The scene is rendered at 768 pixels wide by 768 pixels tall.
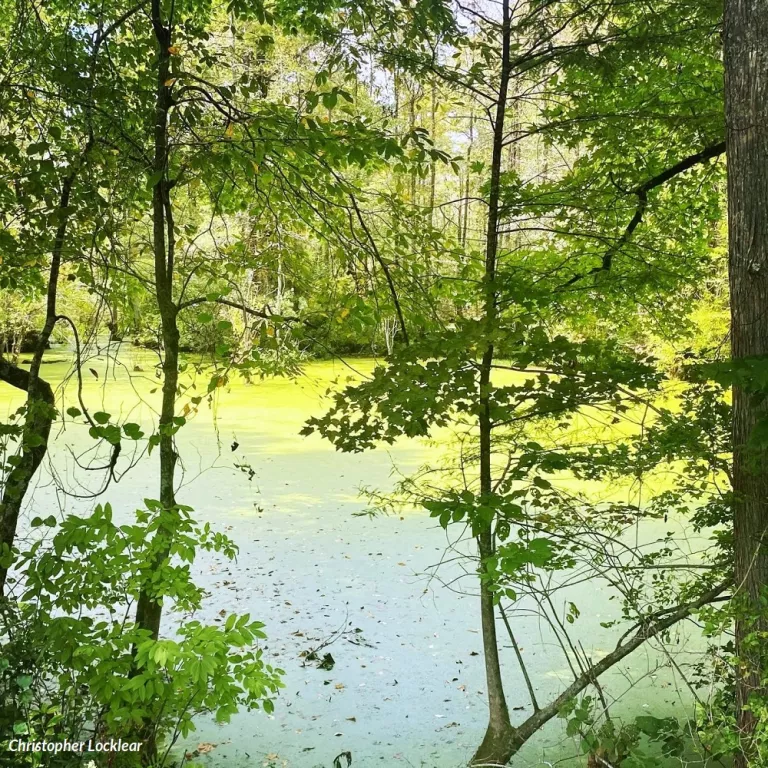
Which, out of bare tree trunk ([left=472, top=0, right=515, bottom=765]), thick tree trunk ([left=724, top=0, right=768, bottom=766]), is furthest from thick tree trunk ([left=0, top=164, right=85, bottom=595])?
thick tree trunk ([left=724, top=0, right=768, bottom=766])

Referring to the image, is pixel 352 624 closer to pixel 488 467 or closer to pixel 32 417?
pixel 488 467

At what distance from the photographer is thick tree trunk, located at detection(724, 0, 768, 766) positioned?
1559mm

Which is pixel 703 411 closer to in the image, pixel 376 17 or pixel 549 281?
pixel 549 281

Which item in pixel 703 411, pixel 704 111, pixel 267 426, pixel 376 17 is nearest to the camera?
pixel 703 411

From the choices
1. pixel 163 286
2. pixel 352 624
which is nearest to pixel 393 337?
pixel 163 286

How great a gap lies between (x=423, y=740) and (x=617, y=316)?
224 centimetres

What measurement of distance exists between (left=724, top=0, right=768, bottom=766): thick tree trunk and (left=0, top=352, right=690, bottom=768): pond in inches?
16.1

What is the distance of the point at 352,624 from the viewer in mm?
3221

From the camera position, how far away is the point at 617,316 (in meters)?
3.37

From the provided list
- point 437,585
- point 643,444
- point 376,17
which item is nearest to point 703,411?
point 643,444

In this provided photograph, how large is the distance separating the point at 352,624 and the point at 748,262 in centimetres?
247

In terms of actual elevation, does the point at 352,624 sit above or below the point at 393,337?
below

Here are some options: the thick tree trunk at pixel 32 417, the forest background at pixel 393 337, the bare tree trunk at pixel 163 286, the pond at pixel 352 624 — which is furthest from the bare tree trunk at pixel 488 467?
the thick tree trunk at pixel 32 417

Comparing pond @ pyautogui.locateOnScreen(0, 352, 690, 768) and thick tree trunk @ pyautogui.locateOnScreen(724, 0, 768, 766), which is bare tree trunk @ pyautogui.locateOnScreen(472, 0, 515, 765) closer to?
pond @ pyautogui.locateOnScreen(0, 352, 690, 768)
